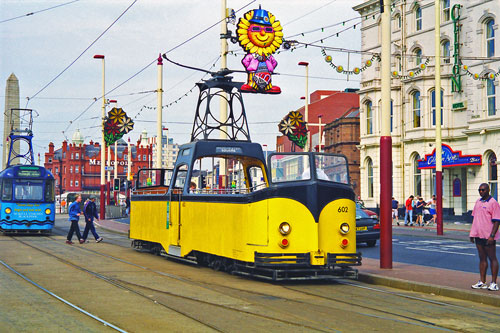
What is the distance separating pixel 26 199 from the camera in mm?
28391

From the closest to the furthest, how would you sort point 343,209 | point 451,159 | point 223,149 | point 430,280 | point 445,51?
1. point 430,280
2. point 343,209
3. point 223,149
4. point 451,159
5. point 445,51

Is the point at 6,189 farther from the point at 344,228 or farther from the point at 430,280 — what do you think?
the point at 430,280

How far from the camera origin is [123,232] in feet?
102

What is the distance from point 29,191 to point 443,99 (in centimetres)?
2836

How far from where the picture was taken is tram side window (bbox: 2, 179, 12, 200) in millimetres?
28047

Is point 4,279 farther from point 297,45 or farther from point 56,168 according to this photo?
point 56,168

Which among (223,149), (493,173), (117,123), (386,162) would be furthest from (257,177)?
(493,173)

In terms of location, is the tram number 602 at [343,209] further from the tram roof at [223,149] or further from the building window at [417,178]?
the building window at [417,178]

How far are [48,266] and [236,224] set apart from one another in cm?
506

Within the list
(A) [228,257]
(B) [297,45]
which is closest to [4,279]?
(A) [228,257]

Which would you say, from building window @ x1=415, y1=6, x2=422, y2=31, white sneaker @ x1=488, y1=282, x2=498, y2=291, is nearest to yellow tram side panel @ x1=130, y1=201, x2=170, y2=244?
white sneaker @ x1=488, y1=282, x2=498, y2=291

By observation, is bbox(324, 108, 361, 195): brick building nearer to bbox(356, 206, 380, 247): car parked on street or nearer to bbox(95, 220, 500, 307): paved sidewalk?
bbox(356, 206, 380, 247): car parked on street

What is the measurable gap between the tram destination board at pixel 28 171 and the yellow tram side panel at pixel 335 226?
61.9ft

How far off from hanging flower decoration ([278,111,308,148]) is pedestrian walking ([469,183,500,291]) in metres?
25.9
